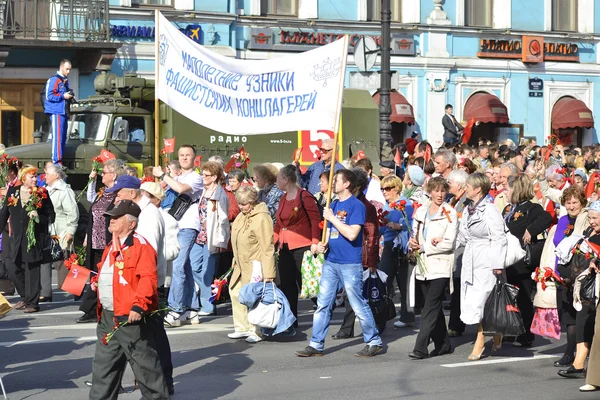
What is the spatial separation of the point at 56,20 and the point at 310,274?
16.3m

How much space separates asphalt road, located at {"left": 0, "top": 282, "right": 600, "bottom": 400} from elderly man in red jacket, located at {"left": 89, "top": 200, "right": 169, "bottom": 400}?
102cm

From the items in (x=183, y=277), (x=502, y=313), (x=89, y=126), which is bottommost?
Answer: (x=502, y=313)

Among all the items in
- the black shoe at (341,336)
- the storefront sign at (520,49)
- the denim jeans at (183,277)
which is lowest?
the black shoe at (341,336)

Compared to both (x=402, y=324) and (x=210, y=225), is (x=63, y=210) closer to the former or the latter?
(x=210, y=225)

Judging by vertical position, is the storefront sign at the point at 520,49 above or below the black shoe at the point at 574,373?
above

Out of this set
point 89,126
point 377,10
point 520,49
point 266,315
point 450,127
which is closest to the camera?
point 266,315

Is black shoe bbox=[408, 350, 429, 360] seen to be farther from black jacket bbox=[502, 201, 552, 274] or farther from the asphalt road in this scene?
black jacket bbox=[502, 201, 552, 274]

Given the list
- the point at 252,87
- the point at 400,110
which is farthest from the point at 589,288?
the point at 400,110

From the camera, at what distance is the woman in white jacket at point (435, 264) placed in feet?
35.0

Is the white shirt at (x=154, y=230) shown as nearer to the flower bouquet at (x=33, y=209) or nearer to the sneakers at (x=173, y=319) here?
the sneakers at (x=173, y=319)

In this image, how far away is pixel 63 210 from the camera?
1408 cm

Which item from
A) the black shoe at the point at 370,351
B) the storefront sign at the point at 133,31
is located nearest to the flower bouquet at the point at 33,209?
the black shoe at the point at 370,351

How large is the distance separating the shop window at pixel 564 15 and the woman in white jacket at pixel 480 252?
26000mm

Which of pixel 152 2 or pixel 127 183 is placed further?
pixel 152 2
